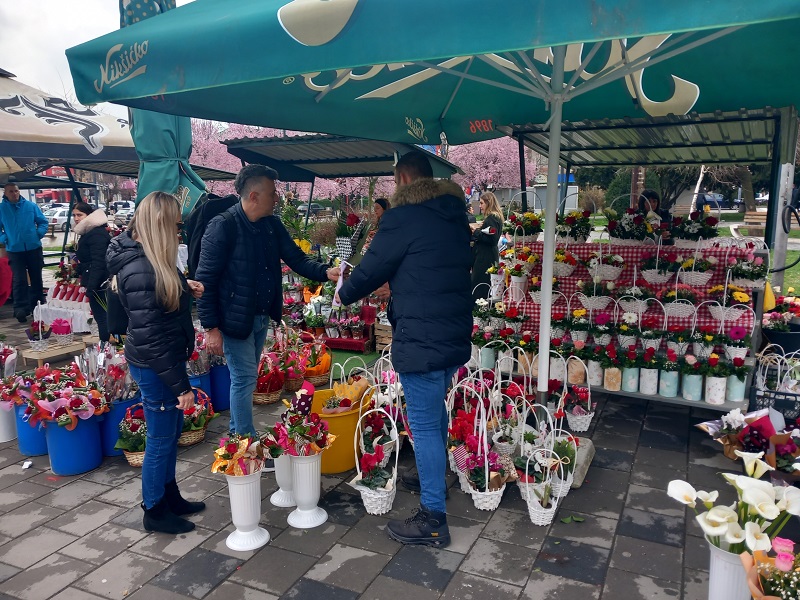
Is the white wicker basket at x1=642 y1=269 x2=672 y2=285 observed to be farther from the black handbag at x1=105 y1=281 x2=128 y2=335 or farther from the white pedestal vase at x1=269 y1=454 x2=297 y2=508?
the black handbag at x1=105 y1=281 x2=128 y2=335

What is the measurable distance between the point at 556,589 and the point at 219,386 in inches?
127

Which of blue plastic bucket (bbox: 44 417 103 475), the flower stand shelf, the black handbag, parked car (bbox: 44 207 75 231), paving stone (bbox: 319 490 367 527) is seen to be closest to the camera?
the black handbag

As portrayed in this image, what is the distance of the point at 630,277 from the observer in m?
4.83

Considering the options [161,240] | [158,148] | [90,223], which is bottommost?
[161,240]

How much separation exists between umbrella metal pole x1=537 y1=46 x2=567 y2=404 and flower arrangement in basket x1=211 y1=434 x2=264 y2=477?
71.7 inches

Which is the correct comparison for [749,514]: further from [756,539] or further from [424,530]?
[424,530]

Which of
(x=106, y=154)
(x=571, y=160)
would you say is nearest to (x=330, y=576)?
(x=106, y=154)

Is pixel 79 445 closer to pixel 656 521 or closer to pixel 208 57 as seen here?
pixel 208 57

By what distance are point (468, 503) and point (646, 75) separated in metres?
3.39

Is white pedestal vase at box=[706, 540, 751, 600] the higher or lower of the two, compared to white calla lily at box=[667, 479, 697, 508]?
lower

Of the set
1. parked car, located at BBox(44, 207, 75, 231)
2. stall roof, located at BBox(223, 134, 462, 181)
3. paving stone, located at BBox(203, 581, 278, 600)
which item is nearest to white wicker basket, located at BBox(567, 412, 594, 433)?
paving stone, located at BBox(203, 581, 278, 600)

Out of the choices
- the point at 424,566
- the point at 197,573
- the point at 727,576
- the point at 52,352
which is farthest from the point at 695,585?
the point at 52,352

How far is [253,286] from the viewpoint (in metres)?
3.34

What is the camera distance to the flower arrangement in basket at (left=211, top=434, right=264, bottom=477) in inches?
111
